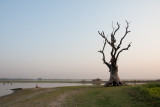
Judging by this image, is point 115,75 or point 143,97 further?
point 115,75

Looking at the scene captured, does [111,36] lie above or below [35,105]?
above

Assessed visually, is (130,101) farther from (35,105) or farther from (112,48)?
(112,48)

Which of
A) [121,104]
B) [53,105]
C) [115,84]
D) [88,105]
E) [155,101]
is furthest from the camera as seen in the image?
[115,84]

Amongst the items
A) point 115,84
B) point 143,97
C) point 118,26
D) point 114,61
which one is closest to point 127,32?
point 118,26

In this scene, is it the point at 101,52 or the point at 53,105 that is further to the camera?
the point at 101,52

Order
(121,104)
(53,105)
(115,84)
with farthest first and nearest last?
1. (115,84)
2. (53,105)
3. (121,104)

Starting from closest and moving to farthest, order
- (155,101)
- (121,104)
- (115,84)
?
(155,101) < (121,104) < (115,84)

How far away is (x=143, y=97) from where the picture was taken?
17172mm

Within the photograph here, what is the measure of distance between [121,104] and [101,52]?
21.0 m

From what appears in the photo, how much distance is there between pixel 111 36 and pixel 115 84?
7.18 m

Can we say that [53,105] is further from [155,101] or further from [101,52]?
[101,52]

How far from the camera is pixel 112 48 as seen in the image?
36031 mm

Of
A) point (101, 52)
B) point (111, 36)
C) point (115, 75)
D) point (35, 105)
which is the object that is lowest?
point (35, 105)

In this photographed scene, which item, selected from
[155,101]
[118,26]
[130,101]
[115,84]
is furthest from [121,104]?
[118,26]
